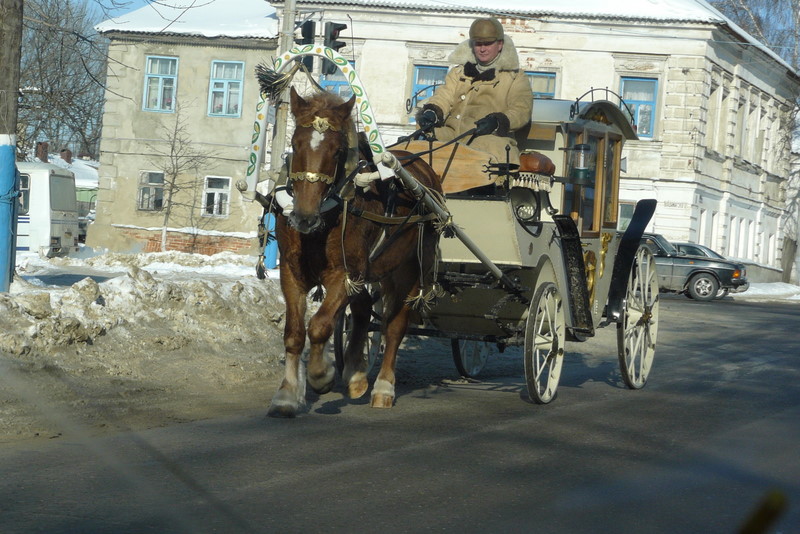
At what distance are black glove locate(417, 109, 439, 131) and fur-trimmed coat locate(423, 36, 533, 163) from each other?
0.18 metres

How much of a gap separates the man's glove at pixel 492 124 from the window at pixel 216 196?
26582mm

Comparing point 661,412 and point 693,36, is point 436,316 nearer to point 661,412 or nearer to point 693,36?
point 661,412

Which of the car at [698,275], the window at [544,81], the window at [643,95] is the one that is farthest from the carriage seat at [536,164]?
the window at [643,95]

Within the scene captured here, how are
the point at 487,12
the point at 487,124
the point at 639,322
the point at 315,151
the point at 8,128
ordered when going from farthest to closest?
the point at 487,12 < the point at 8,128 < the point at 639,322 < the point at 487,124 < the point at 315,151

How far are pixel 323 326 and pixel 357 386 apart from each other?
3.90ft

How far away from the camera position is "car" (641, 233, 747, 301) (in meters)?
29.1

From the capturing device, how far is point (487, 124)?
854 cm

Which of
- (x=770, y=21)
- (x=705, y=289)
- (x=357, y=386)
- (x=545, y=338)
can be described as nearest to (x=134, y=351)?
(x=357, y=386)

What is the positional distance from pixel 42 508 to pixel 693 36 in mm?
32537

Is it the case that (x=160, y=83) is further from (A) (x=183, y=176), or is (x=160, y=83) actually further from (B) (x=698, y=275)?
(B) (x=698, y=275)

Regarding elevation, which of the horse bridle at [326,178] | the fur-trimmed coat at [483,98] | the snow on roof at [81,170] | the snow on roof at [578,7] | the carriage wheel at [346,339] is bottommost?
the carriage wheel at [346,339]

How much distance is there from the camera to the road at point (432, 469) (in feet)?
14.9

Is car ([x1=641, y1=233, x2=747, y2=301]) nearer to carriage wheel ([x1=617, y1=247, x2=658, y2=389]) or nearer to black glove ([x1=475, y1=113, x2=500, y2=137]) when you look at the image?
carriage wheel ([x1=617, y1=247, x2=658, y2=389])

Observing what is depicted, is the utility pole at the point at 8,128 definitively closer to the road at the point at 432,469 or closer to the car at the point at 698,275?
the road at the point at 432,469
